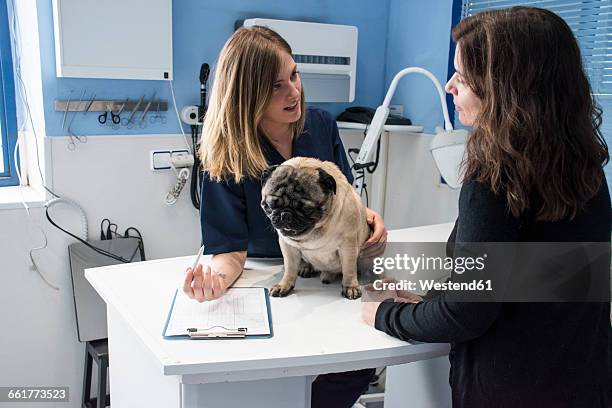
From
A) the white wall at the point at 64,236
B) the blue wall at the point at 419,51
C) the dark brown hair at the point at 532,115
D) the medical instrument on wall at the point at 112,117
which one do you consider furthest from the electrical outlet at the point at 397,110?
the dark brown hair at the point at 532,115

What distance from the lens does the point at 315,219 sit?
1.28 metres

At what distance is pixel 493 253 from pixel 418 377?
65cm

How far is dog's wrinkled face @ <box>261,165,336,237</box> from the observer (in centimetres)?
125

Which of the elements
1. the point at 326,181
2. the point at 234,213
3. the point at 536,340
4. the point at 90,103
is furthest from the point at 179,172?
the point at 536,340

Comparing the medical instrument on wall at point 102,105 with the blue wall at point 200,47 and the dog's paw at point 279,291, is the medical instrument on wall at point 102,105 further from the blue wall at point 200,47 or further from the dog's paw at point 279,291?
the dog's paw at point 279,291

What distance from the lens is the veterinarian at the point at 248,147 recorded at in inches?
58.1

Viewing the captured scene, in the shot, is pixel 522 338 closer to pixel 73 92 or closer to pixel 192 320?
pixel 192 320

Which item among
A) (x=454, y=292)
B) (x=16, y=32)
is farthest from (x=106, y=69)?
(x=454, y=292)

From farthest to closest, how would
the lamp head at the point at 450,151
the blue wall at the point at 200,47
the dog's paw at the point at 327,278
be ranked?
the blue wall at the point at 200,47 → the lamp head at the point at 450,151 → the dog's paw at the point at 327,278

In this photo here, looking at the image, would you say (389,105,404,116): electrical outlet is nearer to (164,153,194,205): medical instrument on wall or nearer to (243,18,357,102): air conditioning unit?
(243,18,357,102): air conditioning unit

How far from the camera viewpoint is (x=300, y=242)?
1.34 m

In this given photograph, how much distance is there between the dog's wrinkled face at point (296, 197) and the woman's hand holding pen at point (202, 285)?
0.67 feet

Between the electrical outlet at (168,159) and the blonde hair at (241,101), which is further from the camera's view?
the electrical outlet at (168,159)

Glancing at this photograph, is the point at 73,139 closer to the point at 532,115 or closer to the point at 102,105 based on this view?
the point at 102,105
